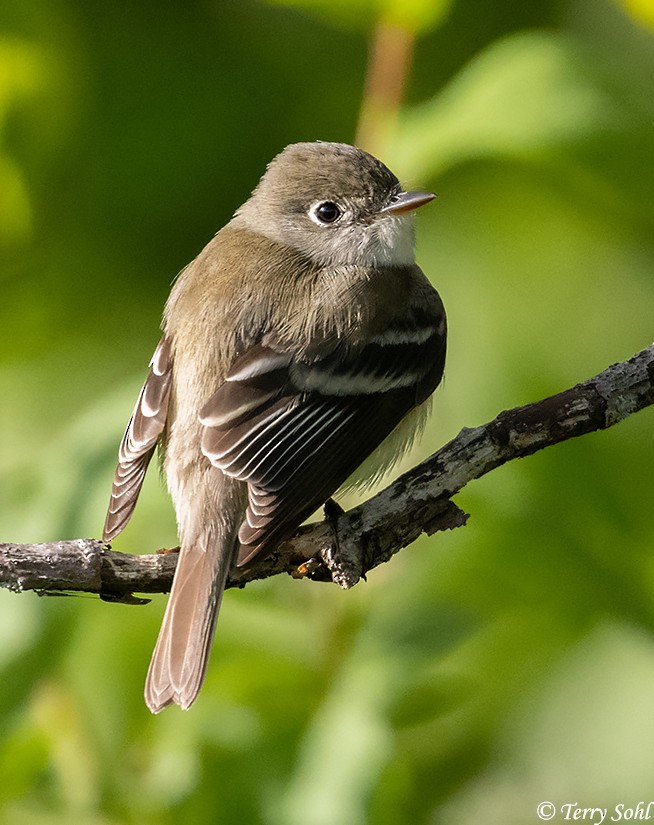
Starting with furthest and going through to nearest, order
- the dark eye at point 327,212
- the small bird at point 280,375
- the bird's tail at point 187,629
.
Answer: the dark eye at point 327,212, the small bird at point 280,375, the bird's tail at point 187,629

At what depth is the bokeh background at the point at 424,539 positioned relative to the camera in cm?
308

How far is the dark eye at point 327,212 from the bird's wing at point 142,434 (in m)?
0.81

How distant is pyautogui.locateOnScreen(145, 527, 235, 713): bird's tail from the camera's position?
3.04 metres

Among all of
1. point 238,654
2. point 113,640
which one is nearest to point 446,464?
point 238,654

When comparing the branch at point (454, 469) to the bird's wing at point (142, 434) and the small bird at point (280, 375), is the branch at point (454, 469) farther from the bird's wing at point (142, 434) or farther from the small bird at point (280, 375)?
the bird's wing at point (142, 434)

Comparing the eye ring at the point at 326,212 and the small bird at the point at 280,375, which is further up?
the eye ring at the point at 326,212

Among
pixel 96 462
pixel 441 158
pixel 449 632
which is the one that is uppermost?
pixel 441 158

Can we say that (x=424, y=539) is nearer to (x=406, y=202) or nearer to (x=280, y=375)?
(x=280, y=375)

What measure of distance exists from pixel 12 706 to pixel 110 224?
1.98 m

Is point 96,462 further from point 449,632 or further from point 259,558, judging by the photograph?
point 449,632

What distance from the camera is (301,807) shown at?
2.95 m

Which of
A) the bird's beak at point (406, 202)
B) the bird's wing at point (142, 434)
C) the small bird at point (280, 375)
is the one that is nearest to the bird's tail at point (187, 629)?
the small bird at point (280, 375)

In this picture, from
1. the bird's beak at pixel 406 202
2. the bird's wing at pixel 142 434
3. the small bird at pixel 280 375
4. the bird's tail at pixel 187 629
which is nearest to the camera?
the bird's tail at pixel 187 629

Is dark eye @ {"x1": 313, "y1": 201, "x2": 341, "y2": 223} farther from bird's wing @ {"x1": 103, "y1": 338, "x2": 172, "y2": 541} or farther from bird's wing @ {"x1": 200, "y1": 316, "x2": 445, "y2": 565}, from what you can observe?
bird's wing @ {"x1": 103, "y1": 338, "x2": 172, "y2": 541}
